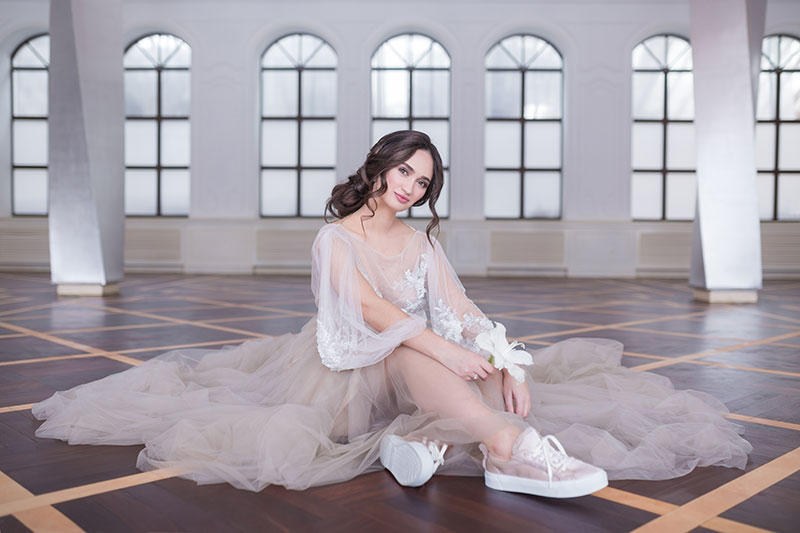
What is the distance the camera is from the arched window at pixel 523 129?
1142cm

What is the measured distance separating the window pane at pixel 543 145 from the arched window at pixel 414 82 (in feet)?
4.45

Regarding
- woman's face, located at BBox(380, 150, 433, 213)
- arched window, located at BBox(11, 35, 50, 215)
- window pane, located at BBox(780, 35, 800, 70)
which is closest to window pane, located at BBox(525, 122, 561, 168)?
window pane, located at BBox(780, 35, 800, 70)

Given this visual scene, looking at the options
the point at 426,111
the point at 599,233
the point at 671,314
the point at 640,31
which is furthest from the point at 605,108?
the point at 671,314

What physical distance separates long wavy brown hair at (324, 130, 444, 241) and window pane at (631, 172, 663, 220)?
32.0 feet

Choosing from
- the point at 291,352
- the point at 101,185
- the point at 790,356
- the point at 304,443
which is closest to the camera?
the point at 304,443

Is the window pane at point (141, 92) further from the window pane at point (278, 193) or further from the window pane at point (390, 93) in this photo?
the window pane at point (390, 93)

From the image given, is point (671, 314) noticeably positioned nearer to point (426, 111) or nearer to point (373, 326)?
point (373, 326)

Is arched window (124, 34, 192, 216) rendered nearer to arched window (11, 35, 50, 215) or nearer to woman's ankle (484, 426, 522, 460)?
arched window (11, 35, 50, 215)

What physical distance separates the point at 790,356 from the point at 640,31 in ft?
27.5

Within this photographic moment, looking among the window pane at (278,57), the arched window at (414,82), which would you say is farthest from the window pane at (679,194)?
the window pane at (278,57)

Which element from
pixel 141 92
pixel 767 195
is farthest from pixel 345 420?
pixel 767 195

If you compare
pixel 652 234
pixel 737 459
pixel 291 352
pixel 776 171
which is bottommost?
pixel 737 459

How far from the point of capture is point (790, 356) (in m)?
3.91

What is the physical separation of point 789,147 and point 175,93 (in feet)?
33.2
